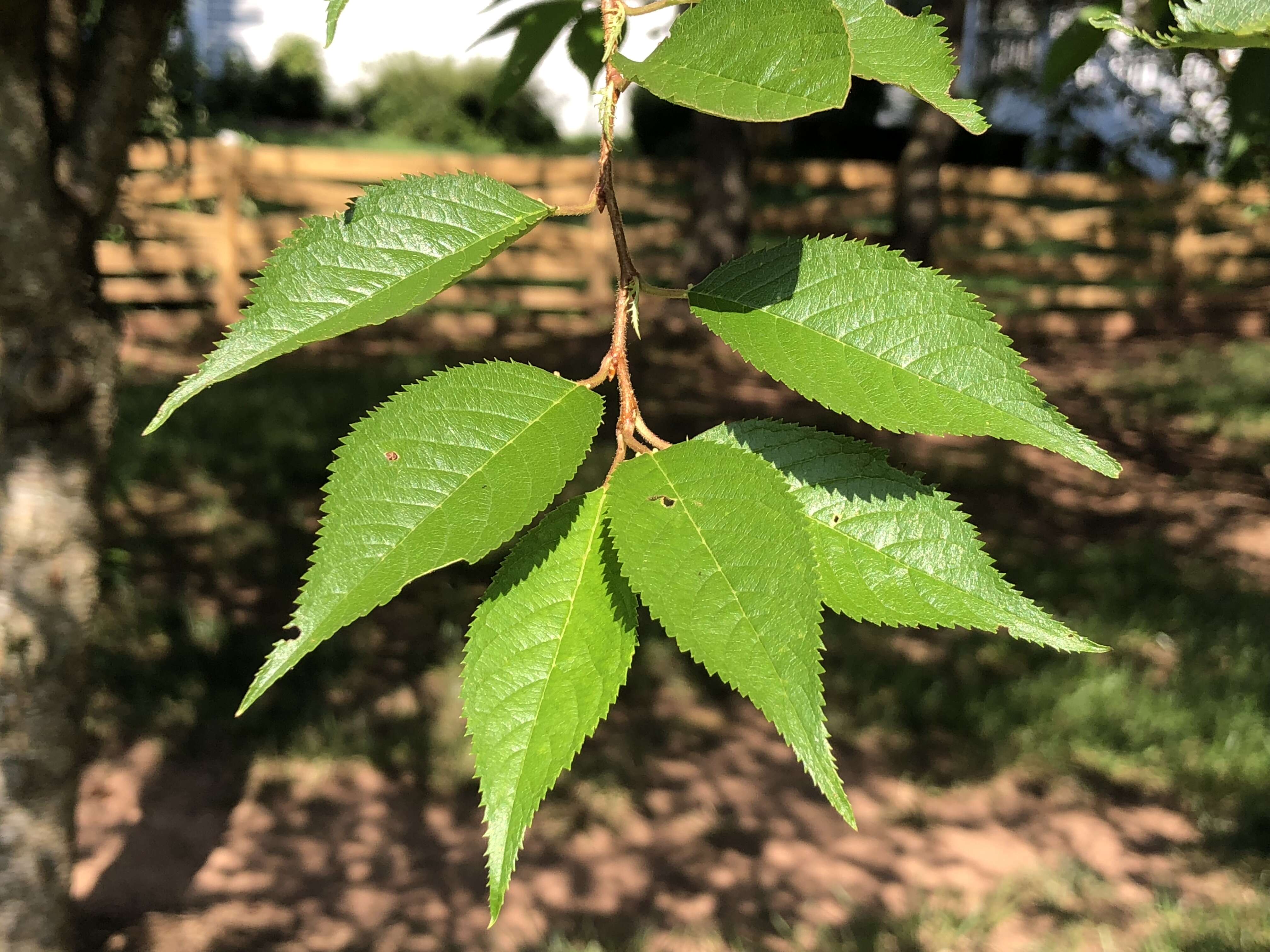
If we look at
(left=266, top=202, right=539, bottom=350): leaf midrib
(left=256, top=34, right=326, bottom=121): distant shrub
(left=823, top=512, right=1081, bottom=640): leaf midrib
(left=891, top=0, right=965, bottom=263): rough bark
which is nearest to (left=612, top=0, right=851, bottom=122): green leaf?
(left=266, top=202, right=539, bottom=350): leaf midrib

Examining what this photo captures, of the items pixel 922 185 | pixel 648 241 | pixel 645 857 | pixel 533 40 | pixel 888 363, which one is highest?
pixel 533 40

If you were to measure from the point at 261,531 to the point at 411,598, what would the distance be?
3.22 ft

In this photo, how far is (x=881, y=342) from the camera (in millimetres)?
614

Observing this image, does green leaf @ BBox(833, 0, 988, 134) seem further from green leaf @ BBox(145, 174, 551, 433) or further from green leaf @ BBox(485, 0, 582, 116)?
green leaf @ BBox(485, 0, 582, 116)

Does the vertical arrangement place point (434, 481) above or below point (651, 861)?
above

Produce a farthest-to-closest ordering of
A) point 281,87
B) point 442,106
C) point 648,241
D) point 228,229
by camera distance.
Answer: point 281,87
point 442,106
point 648,241
point 228,229

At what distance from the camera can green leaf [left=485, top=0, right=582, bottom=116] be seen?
3.88 ft

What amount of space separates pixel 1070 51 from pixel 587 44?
0.61m

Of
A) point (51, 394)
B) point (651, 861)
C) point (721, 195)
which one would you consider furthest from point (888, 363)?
point (721, 195)

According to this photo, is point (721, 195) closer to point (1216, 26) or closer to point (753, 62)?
point (1216, 26)

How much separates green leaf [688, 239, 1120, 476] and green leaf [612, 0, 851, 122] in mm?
134

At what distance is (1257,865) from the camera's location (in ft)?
11.9

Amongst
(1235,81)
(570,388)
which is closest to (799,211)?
(1235,81)

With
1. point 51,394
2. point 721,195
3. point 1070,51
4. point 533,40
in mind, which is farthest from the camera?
point 721,195
